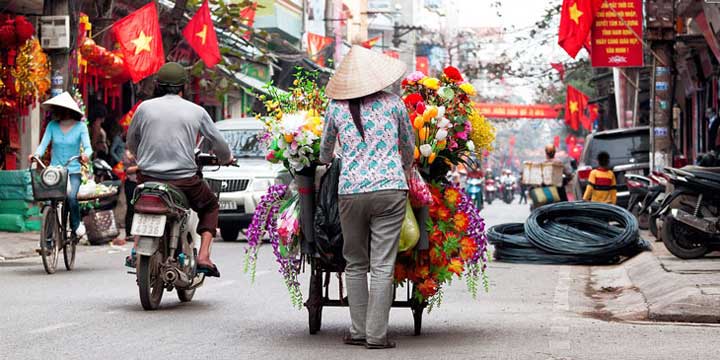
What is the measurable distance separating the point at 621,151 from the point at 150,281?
47.3 feet

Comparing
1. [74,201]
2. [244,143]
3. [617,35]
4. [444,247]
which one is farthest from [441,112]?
[617,35]

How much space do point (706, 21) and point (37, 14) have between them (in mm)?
11305

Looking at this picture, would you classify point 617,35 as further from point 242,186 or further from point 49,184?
point 49,184

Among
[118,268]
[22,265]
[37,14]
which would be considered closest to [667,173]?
[118,268]

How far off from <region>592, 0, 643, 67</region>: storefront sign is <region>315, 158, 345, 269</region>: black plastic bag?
16.3 meters

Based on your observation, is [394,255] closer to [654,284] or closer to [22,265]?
[654,284]

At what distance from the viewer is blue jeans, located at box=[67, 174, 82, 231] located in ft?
42.3

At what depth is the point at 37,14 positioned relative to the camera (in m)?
20.8

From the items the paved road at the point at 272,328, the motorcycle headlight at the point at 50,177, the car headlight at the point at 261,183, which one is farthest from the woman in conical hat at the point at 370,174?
the car headlight at the point at 261,183

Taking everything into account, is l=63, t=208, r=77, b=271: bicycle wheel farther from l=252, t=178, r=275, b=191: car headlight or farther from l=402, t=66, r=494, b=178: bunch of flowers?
l=252, t=178, r=275, b=191: car headlight

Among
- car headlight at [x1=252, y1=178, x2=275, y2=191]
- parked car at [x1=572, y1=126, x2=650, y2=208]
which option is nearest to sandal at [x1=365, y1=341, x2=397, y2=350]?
car headlight at [x1=252, y1=178, x2=275, y2=191]

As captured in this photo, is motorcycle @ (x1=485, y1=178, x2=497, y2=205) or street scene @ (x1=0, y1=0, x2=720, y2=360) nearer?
street scene @ (x1=0, y1=0, x2=720, y2=360)

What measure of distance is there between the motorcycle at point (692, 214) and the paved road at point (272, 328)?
7.87 feet

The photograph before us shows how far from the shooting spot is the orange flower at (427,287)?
7.85 meters
